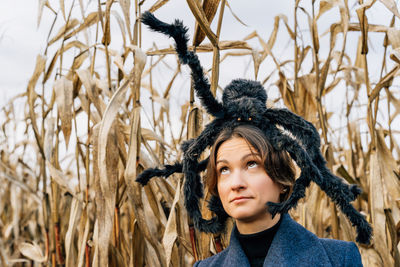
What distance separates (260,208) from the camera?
1006 millimetres

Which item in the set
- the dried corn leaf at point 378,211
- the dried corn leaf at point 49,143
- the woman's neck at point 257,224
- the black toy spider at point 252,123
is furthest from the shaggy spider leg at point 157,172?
the dried corn leaf at point 378,211

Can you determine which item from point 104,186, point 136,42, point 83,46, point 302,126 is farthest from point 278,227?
point 83,46

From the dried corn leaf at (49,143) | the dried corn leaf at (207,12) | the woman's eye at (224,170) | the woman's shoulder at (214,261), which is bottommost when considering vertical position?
the woman's shoulder at (214,261)

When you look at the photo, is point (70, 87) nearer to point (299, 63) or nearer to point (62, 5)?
point (62, 5)

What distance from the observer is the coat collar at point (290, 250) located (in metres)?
0.97

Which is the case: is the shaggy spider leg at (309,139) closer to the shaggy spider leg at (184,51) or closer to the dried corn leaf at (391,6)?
the shaggy spider leg at (184,51)

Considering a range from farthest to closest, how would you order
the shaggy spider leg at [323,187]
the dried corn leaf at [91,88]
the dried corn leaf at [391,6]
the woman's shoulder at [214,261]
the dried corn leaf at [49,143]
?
1. the dried corn leaf at [49,143]
2. the dried corn leaf at [91,88]
3. the dried corn leaf at [391,6]
4. the woman's shoulder at [214,261]
5. the shaggy spider leg at [323,187]

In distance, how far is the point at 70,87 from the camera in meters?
1.44

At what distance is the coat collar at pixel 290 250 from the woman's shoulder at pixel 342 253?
0.03 m

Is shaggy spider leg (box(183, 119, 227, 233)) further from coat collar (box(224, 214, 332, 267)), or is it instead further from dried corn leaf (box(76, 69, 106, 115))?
dried corn leaf (box(76, 69, 106, 115))

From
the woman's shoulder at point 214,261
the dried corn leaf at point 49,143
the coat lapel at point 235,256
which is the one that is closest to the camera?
the coat lapel at point 235,256

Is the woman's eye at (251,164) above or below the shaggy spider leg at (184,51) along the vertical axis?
below

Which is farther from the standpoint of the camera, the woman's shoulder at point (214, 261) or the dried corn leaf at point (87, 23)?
the dried corn leaf at point (87, 23)

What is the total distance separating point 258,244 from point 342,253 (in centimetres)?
19
